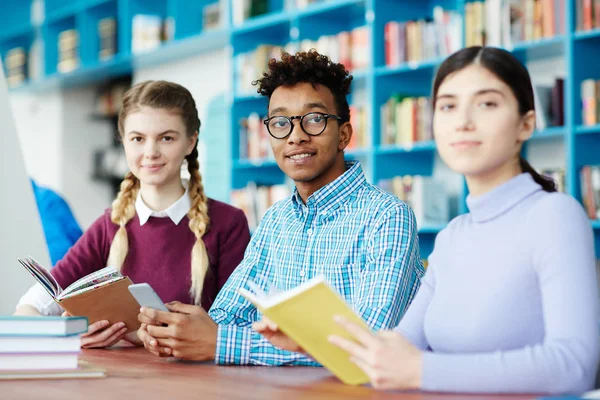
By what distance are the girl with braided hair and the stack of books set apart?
0.69 metres

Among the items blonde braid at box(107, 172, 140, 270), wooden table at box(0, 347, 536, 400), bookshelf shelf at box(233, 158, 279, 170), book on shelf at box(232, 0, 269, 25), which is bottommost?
wooden table at box(0, 347, 536, 400)

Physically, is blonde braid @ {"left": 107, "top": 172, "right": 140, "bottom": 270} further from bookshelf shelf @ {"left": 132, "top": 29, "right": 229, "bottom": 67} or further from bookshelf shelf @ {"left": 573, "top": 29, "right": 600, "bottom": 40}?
bookshelf shelf @ {"left": 132, "top": 29, "right": 229, "bottom": 67}

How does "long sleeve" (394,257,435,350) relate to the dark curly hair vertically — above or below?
below

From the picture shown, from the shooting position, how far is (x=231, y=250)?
2.14 m

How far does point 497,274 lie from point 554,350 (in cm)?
14

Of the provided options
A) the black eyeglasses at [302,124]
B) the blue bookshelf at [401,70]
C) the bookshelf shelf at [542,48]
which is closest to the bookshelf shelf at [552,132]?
the blue bookshelf at [401,70]

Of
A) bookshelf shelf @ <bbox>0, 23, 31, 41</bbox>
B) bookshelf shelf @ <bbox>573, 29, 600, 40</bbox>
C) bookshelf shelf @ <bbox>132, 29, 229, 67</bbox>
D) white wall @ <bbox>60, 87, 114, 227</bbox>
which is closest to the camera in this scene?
bookshelf shelf @ <bbox>573, 29, 600, 40</bbox>

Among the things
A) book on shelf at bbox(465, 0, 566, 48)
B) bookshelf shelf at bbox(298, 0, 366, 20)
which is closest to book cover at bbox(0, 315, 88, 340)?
book on shelf at bbox(465, 0, 566, 48)

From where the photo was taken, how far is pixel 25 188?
2242 mm

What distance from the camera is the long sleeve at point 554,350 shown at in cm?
105

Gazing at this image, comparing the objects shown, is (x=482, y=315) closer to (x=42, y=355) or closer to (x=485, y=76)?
(x=485, y=76)

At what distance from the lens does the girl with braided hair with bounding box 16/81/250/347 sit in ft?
6.88

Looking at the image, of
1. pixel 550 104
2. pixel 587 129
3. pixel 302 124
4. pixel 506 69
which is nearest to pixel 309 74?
pixel 302 124

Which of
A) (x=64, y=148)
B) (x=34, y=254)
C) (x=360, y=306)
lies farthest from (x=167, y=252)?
(x=64, y=148)
